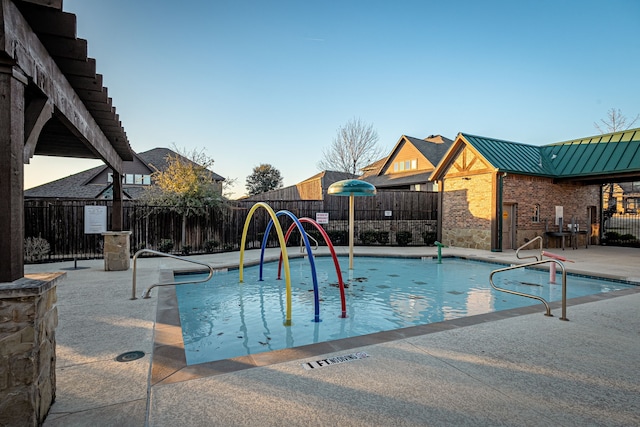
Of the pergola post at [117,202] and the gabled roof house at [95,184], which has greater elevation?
the gabled roof house at [95,184]

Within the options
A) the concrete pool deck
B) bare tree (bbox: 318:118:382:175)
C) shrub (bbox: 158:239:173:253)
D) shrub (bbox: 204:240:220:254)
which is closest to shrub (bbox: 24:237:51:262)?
shrub (bbox: 158:239:173:253)

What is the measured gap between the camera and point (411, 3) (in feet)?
35.0

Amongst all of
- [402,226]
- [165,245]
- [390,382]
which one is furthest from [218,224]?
[390,382]

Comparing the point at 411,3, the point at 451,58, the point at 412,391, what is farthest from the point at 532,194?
the point at 412,391

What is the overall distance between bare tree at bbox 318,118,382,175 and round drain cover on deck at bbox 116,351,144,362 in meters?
30.1

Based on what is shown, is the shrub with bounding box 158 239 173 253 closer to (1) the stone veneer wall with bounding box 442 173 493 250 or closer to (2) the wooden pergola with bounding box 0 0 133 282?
(2) the wooden pergola with bounding box 0 0 133 282

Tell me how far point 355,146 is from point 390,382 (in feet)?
101

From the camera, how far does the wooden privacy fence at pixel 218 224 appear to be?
11.5 meters

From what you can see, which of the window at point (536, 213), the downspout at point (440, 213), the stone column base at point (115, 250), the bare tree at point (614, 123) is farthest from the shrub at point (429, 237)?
the bare tree at point (614, 123)

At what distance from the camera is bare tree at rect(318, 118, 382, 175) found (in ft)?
106

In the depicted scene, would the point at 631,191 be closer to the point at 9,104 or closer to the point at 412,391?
the point at 412,391

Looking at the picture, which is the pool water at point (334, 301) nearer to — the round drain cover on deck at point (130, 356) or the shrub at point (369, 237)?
Result: the round drain cover on deck at point (130, 356)

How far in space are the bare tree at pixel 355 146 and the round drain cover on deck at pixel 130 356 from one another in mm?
30137

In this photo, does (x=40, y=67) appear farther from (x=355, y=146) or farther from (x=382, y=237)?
(x=355, y=146)
